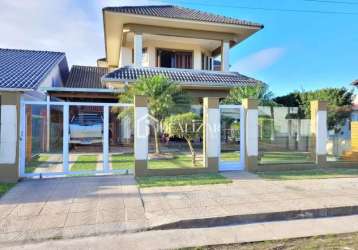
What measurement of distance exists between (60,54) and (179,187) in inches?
578

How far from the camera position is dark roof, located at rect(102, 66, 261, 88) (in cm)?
1605

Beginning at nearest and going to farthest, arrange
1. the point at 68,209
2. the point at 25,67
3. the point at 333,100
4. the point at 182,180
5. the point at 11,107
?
the point at 68,209, the point at 11,107, the point at 182,180, the point at 25,67, the point at 333,100

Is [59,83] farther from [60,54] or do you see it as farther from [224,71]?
[224,71]

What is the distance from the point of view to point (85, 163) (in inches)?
434

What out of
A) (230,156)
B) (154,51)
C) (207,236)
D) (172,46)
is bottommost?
(207,236)

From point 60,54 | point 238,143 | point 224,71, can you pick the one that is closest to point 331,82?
point 224,71

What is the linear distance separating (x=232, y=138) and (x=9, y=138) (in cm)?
664

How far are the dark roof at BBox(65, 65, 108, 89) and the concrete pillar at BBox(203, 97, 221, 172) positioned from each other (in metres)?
13.6

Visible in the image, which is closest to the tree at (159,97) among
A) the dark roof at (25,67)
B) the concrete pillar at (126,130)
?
the concrete pillar at (126,130)

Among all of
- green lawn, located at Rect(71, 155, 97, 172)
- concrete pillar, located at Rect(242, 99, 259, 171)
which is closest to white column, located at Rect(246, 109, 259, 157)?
concrete pillar, located at Rect(242, 99, 259, 171)

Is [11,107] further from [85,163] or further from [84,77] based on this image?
[84,77]

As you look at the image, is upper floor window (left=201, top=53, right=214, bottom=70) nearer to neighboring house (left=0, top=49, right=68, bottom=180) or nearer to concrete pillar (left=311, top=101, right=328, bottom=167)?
concrete pillar (left=311, top=101, right=328, bottom=167)

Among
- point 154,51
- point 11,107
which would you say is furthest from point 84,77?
point 11,107

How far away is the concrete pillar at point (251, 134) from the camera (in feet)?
33.8
